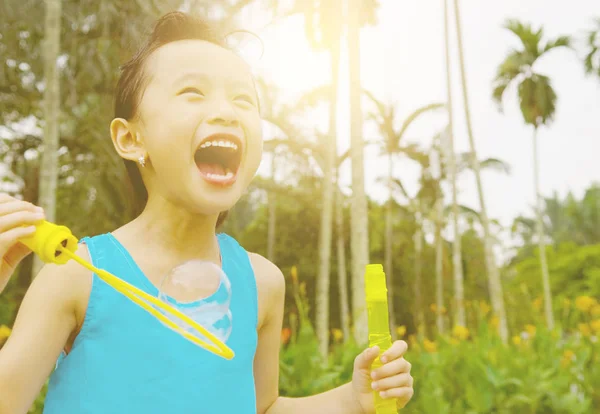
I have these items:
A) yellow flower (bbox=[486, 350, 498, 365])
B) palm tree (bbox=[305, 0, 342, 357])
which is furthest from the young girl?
palm tree (bbox=[305, 0, 342, 357])

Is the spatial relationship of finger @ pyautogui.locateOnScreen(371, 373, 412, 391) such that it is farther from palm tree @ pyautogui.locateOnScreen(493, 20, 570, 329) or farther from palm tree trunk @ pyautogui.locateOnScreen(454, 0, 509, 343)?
palm tree @ pyautogui.locateOnScreen(493, 20, 570, 329)

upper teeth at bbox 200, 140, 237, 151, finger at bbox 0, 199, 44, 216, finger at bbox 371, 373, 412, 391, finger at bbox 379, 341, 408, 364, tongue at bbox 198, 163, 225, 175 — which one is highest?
upper teeth at bbox 200, 140, 237, 151

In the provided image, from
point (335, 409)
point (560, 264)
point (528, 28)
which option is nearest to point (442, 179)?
point (528, 28)

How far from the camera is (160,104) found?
1.22 metres

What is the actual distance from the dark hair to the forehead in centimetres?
5

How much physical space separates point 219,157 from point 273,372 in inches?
21.0

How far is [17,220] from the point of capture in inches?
40.4

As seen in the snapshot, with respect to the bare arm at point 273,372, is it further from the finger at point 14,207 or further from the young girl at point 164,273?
the finger at point 14,207

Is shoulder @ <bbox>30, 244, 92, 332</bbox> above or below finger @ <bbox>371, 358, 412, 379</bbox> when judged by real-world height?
above

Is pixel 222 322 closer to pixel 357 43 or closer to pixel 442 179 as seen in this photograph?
pixel 357 43

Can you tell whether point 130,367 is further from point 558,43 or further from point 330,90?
point 558,43

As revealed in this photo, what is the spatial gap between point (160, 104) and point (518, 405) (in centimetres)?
275

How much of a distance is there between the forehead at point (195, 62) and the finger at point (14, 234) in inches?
16.3

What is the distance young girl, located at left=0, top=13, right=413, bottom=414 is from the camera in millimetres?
1081
